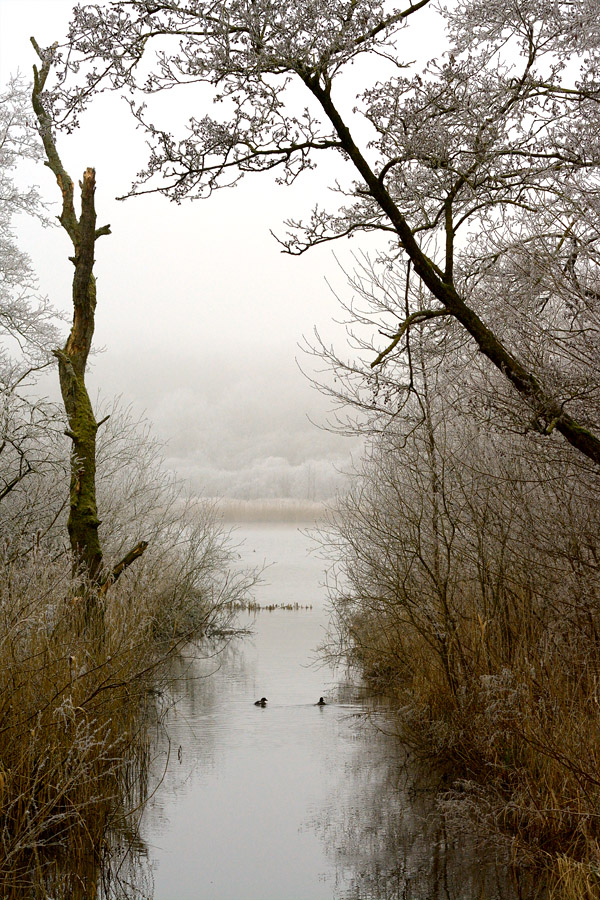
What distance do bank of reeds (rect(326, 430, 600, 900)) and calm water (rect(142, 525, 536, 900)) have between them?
0.41 m

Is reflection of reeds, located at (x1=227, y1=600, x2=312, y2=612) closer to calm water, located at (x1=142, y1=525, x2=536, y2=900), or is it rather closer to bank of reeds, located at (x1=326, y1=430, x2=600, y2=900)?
calm water, located at (x1=142, y1=525, x2=536, y2=900)

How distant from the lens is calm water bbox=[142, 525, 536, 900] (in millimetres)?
5973

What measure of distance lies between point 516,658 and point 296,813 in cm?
220

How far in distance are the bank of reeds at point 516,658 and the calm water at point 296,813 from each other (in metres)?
0.41

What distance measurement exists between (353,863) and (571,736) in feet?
5.77

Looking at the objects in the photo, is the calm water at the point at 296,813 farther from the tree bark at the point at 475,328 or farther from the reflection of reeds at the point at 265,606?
the reflection of reeds at the point at 265,606

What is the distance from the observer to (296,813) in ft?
24.8

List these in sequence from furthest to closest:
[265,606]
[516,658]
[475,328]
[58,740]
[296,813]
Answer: [265,606] < [296,813] < [516,658] < [475,328] < [58,740]

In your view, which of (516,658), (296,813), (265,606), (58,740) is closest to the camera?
(58,740)

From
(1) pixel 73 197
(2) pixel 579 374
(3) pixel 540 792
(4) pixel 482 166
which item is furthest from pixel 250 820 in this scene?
(1) pixel 73 197

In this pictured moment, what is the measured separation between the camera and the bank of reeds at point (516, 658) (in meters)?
5.73

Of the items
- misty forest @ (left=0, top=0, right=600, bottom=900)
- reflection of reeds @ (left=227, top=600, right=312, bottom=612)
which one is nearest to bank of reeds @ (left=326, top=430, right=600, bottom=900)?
misty forest @ (left=0, top=0, right=600, bottom=900)

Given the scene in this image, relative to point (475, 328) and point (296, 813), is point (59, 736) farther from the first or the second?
point (475, 328)

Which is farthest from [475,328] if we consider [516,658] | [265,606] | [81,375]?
[265,606]
